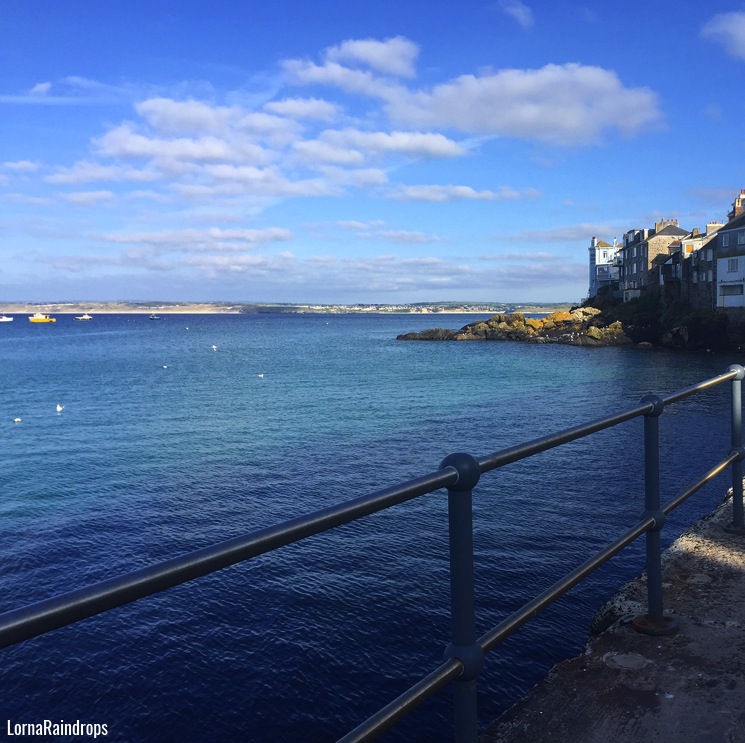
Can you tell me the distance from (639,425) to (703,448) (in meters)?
4.40

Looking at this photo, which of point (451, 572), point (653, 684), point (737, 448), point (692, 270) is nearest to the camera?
point (451, 572)

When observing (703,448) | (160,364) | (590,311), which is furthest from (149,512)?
(590,311)

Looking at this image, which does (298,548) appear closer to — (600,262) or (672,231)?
(672,231)

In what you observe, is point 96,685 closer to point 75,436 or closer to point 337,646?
point 337,646

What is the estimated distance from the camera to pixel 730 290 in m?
69.5

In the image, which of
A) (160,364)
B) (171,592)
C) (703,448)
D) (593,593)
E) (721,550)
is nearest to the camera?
(721,550)

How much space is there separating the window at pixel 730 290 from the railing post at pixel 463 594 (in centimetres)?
7515

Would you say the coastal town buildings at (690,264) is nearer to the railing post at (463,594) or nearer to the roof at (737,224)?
the roof at (737,224)

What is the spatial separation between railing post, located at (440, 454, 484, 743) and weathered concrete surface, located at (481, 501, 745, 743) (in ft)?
2.63

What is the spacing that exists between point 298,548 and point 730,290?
6652cm

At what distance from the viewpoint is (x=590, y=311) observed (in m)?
98.1

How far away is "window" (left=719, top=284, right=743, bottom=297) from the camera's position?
68312mm

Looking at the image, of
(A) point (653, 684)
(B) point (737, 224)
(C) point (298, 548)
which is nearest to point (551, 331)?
(B) point (737, 224)

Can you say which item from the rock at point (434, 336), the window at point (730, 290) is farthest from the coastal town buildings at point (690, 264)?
the rock at point (434, 336)
